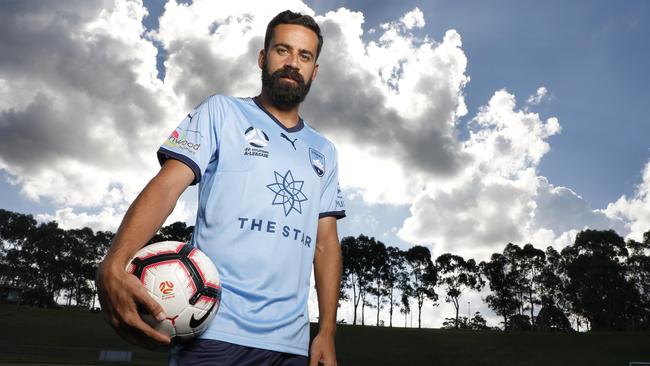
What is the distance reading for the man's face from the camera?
3.26m

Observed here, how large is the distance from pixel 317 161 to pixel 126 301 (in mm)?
1640

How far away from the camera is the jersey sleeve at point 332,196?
3.54 metres

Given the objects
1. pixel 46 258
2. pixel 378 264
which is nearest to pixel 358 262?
pixel 378 264

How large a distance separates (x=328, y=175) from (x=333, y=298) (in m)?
0.90

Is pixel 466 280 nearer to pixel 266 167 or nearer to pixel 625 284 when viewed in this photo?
pixel 625 284

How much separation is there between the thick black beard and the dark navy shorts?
1.62m

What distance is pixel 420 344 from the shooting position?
56.8 m

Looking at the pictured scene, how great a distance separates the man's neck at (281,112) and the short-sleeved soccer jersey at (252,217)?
167 mm

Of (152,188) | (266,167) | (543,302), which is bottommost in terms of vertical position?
(152,188)

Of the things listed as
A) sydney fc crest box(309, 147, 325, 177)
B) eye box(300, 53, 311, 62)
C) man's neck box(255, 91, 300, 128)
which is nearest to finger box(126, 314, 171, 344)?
sydney fc crest box(309, 147, 325, 177)

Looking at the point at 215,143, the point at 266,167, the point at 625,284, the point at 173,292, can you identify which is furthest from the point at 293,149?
the point at 625,284

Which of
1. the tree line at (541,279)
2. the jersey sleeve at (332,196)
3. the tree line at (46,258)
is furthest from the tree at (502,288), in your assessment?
the jersey sleeve at (332,196)

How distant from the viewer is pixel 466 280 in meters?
88.1

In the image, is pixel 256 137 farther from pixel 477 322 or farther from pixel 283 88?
pixel 477 322
